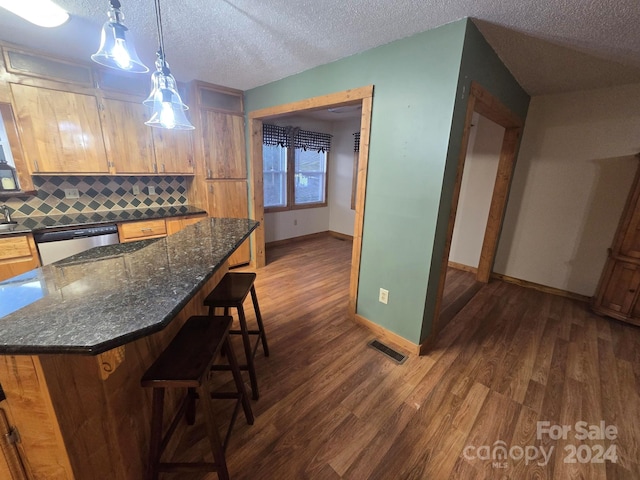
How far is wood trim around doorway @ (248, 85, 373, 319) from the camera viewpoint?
2.08m

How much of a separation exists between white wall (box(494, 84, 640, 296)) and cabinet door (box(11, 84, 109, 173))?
4837 millimetres

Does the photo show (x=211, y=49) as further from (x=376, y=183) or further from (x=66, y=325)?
(x=66, y=325)

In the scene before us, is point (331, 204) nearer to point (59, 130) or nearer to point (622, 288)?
point (59, 130)

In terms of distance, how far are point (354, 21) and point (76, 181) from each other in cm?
314

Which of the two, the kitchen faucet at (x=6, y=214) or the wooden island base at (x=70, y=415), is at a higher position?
the kitchen faucet at (x=6, y=214)

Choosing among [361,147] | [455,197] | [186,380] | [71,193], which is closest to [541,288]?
[455,197]

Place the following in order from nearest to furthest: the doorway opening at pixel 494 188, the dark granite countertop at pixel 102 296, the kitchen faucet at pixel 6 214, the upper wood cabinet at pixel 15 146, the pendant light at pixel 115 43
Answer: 1. the dark granite countertop at pixel 102 296
2. the pendant light at pixel 115 43
3. the doorway opening at pixel 494 188
4. the upper wood cabinet at pixel 15 146
5. the kitchen faucet at pixel 6 214

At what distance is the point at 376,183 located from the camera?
2.11m

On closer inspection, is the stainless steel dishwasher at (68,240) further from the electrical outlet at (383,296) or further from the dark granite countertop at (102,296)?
the electrical outlet at (383,296)

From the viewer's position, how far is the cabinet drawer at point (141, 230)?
2668 millimetres

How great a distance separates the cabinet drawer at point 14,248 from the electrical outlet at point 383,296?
305 cm

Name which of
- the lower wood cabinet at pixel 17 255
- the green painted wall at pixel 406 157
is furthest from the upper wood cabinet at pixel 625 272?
the lower wood cabinet at pixel 17 255

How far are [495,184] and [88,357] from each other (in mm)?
4004

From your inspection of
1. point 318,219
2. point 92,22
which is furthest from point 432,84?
point 318,219
